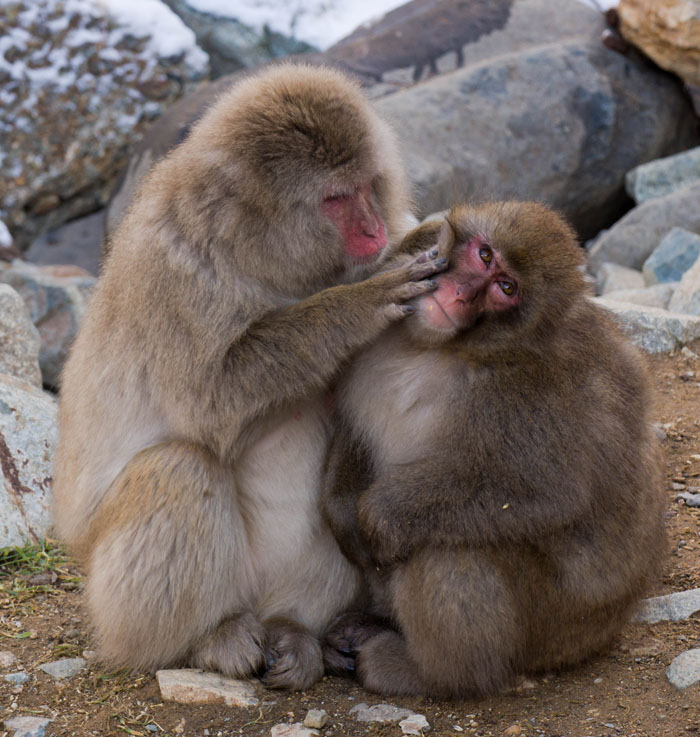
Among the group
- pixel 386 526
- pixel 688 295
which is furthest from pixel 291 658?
pixel 688 295

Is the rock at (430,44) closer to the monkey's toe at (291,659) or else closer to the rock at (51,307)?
the rock at (51,307)

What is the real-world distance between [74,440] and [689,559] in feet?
6.89

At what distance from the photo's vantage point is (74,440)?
11.6 ft

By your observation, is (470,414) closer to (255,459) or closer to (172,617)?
(255,459)

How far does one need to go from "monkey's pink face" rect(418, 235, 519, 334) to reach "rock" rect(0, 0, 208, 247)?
6975 mm

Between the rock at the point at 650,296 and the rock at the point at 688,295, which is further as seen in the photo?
the rock at the point at 650,296

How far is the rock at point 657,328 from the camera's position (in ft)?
16.2

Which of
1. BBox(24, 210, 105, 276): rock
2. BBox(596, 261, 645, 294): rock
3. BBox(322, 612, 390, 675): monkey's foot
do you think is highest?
BBox(322, 612, 390, 675): monkey's foot

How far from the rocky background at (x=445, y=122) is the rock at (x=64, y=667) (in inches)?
91.6

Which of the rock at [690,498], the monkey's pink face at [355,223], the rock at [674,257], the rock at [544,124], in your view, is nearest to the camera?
the monkey's pink face at [355,223]

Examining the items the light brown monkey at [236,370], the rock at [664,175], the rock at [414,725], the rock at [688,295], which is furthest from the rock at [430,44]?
the rock at [414,725]

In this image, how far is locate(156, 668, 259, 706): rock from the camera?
3.09 m

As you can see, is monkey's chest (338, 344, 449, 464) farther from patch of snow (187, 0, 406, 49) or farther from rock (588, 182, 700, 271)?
patch of snow (187, 0, 406, 49)

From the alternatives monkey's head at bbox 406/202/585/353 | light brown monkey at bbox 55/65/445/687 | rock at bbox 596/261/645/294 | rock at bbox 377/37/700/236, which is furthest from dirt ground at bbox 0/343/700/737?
rock at bbox 377/37/700/236
